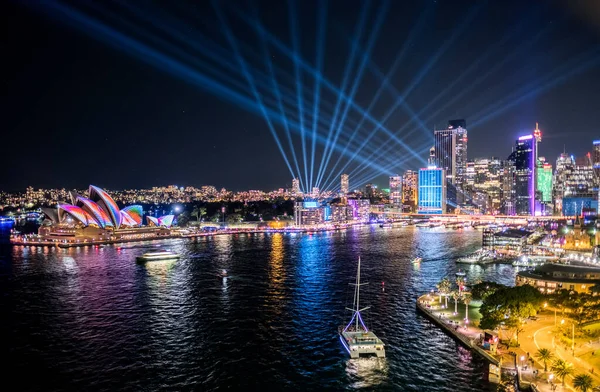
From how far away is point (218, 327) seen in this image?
88.5 feet

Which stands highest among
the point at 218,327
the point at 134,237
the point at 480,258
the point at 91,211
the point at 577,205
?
the point at 577,205

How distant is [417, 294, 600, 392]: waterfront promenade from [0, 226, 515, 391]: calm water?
0.86 metres

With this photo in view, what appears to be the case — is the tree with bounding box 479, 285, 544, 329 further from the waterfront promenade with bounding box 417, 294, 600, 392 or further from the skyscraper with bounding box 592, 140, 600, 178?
the skyscraper with bounding box 592, 140, 600, 178

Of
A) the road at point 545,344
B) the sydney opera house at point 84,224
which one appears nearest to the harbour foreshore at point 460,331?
the road at point 545,344

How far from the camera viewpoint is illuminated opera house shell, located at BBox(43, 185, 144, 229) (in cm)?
6888

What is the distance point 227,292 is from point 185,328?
9.48 m

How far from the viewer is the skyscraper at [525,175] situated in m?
171

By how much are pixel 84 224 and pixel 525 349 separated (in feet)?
219

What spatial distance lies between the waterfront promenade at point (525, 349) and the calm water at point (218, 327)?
0.86 meters

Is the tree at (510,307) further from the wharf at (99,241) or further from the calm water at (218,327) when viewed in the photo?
the wharf at (99,241)

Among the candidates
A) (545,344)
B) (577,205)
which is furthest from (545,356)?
(577,205)

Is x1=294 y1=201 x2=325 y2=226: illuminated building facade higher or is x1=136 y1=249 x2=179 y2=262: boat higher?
x1=294 y1=201 x2=325 y2=226: illuminated building facade

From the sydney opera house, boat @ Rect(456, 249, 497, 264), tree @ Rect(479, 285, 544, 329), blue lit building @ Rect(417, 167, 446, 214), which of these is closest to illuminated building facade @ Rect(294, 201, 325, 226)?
the sydney opera house

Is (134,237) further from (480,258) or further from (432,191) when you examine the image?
(432,191)
